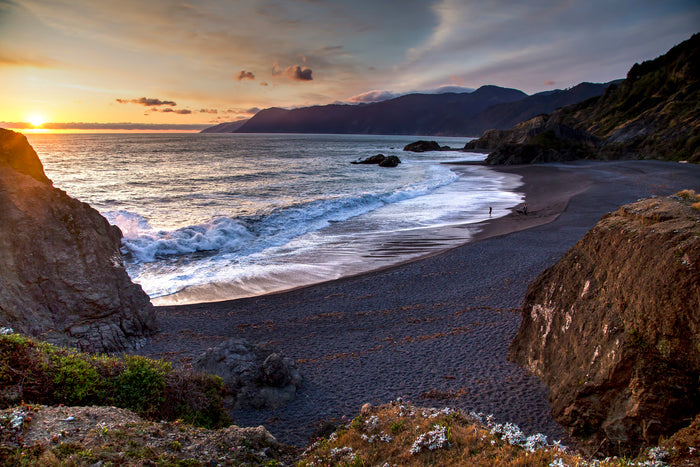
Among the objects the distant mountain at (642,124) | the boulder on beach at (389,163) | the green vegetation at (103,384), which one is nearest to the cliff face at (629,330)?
the green vegetation at (103,384)

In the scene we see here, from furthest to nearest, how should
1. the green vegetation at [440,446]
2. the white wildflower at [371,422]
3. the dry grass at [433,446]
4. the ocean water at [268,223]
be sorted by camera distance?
the ocean water at [268,223]
the white wildflower at [371,422]
the dry grass at [433,446]
the green vegetation at [440,446]

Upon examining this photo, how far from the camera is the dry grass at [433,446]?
3.69m

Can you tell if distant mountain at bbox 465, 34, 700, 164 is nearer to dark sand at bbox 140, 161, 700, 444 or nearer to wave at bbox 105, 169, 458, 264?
wave at bbox 105, 169, 458, 264

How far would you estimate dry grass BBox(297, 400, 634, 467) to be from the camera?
12.1 ft

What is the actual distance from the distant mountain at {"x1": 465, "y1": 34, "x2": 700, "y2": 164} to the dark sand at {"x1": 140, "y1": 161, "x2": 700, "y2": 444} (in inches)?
1796

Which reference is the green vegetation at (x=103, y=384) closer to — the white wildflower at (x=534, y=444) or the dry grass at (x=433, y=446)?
the dry grass at (x=433, y=446)

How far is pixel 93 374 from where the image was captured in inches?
173

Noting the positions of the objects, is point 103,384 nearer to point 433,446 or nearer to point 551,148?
point 433,446

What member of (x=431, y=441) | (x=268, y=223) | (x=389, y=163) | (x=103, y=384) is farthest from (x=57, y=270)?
(x=389, y=163)

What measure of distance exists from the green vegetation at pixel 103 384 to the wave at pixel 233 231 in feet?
42.5

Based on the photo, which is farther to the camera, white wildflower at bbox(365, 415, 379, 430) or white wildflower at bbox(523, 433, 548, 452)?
white wildflower at bbox(365, 415, 379, 430)

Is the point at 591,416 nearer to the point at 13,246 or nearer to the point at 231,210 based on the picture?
the point at 13,246

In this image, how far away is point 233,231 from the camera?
20.8m

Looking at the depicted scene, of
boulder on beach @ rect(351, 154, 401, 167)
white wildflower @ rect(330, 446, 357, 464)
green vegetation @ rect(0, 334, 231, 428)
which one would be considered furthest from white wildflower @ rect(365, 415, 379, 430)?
boulder on beach @ rect(351, 154, 401, 167)
